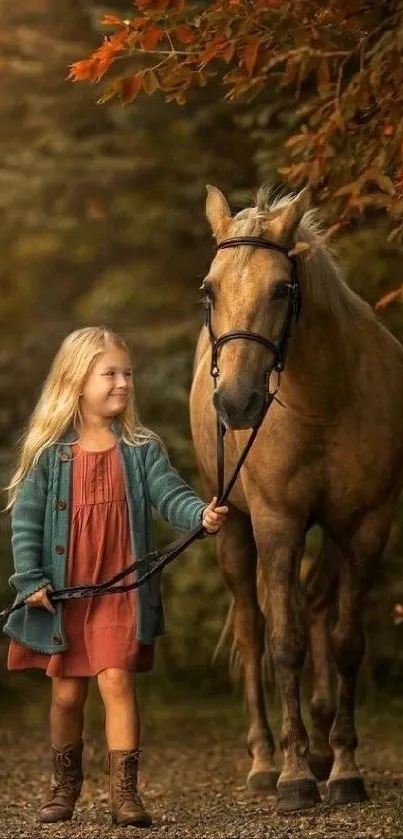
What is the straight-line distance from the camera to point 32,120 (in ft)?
33.5

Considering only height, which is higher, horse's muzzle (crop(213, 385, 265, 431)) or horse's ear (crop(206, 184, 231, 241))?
horse's ear (crop(206, 184, 231, 241))

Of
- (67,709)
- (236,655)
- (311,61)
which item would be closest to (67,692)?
(67,709)

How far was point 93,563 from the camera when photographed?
19.5ft

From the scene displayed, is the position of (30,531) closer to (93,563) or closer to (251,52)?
(93,563)

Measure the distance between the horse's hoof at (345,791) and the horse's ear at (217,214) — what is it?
2.16 meters

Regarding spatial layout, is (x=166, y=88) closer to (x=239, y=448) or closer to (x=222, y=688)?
(x=239, y=448)

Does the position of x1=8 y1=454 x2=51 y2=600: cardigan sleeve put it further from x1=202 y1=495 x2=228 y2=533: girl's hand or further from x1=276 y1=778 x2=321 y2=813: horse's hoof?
x1=276 y1=778 x2=321 y2=813: horse's hoof

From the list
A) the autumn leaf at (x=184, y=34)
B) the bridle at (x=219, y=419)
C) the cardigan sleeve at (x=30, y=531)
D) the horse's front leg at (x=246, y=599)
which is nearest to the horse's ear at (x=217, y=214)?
the bridle at (x=219, y=419)

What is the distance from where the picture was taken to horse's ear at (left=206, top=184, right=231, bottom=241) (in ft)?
19.9

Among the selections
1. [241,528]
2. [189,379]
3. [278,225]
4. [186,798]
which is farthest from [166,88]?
[189,379]

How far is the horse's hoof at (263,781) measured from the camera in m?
7.20

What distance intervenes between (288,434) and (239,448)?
34 centimetres

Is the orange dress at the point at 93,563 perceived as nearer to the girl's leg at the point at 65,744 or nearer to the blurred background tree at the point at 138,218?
the girl's leg at the point at 65,744

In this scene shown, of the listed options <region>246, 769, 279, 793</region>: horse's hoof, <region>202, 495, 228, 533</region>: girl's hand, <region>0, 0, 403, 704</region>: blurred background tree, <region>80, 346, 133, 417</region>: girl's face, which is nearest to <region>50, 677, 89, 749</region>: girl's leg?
<region>202, 495, 228, 533</region>: girl's hand
